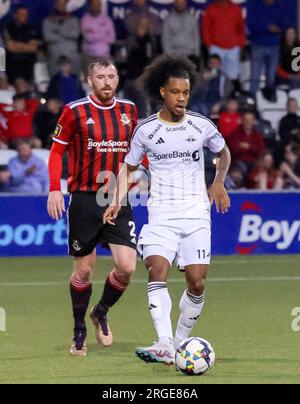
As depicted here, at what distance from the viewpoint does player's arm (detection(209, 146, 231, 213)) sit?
9.42 meters

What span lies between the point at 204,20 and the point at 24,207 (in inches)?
226

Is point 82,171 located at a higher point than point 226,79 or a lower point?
higher

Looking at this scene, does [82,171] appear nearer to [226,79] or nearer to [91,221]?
[91,221]

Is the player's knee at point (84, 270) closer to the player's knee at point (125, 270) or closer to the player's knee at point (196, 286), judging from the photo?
the player's knee at point (125, 270)

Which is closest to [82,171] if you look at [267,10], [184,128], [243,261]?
[184,128]

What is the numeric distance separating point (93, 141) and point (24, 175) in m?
8.38

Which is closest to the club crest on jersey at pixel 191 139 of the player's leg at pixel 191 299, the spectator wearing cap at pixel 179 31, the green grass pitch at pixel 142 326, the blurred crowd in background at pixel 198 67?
the player's leg at pixel 191 299

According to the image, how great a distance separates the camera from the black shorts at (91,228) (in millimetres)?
10273

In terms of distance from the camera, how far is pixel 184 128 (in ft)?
30.8

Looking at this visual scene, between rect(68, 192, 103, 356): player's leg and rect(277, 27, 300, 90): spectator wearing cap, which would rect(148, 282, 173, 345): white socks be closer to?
rect(68, 192, 103, 356): player's leg

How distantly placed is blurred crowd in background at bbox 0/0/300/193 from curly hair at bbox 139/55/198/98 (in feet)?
32.3

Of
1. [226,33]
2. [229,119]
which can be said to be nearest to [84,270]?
[229,119]

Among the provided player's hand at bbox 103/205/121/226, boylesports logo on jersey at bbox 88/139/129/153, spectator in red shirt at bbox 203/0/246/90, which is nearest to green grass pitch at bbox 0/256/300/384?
player's hand at bbox 103/205/121/226

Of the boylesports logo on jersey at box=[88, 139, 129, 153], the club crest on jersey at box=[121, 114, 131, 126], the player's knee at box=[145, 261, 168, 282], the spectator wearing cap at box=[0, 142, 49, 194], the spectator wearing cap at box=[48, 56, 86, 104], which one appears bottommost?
the spectator wearing cap at box=[0, 142, 49, 194]
